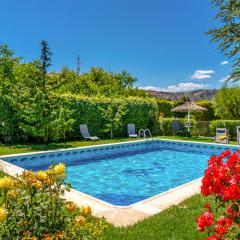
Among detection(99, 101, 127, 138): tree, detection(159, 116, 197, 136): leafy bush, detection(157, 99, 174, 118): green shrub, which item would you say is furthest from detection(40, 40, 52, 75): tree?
detection(157, 99, 174, 118): green shrub

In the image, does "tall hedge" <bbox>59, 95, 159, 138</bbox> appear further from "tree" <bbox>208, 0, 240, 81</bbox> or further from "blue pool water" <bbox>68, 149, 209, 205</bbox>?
"tree" <bbox>208, 0, 240, 81</bbox>

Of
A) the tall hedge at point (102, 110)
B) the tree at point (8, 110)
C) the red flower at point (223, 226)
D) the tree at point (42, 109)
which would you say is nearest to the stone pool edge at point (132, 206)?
the red flower at point (223, 226)

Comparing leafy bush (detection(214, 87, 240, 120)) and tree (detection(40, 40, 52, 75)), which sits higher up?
tree (detection(40, 40, 52, 75))

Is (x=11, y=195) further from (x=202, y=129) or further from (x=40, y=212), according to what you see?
(x=202, y=129)

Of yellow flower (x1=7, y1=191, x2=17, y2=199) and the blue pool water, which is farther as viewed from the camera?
the blue pool water

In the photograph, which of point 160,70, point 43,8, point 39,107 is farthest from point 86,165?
point 160,70

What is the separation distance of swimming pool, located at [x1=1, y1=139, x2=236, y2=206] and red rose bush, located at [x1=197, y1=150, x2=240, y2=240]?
5.14 meters

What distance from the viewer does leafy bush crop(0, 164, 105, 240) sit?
2.59 m

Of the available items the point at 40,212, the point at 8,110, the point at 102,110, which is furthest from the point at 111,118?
the point at 40,212

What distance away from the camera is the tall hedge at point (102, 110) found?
704 inches

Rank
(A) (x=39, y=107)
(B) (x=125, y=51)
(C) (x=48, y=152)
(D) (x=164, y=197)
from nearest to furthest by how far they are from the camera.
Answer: (D) (x=164, y=197) → (C) (x=48, y=152) → (A) (x=39, y=107) → (B) (x=125, y=51)

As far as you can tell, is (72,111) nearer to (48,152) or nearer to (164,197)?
(48,152)

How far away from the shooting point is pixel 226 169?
9.06 ft

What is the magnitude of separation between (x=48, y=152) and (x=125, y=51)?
77.2 ft
